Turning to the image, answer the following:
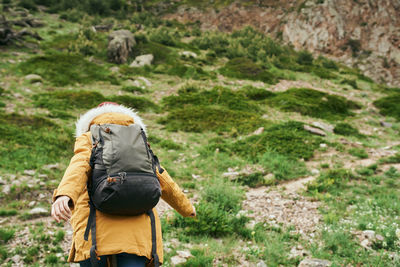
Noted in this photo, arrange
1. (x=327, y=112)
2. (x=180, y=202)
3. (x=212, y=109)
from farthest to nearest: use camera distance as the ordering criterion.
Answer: (x=327, y=112) → (x=212, y=109) → (x=180, y=202)

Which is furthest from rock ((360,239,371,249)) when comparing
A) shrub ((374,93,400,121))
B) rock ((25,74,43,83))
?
rock ((25,74,43,83))

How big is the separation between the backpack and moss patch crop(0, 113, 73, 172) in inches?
213

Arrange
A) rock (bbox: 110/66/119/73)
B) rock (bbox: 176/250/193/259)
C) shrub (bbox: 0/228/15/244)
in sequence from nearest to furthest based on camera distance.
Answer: rock (bbox: 176/250/193/259), shrub (bbox: 0/228/15/244), rock (bbox: 110/66/119/73)

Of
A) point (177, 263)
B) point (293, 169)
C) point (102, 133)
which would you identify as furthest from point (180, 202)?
point (293, 169)

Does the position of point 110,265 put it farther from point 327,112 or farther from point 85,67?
point 85,67

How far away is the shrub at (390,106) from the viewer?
612 inches

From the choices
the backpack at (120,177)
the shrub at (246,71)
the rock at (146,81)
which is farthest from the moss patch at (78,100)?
the backpack at (120,177)

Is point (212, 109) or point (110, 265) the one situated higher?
point (110, 265)

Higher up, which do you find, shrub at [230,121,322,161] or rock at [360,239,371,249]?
rock at [360,239,371,249]

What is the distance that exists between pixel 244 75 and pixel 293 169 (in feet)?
41.4

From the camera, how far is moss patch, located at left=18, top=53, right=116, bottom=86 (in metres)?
14.7

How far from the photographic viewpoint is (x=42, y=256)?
416 centimetres

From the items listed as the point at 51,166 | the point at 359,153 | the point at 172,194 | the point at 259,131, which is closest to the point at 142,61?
the point at 259,131

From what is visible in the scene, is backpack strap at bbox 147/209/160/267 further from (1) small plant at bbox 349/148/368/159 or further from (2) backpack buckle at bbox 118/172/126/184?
(1) small plant at bbox 349/148/368/159
